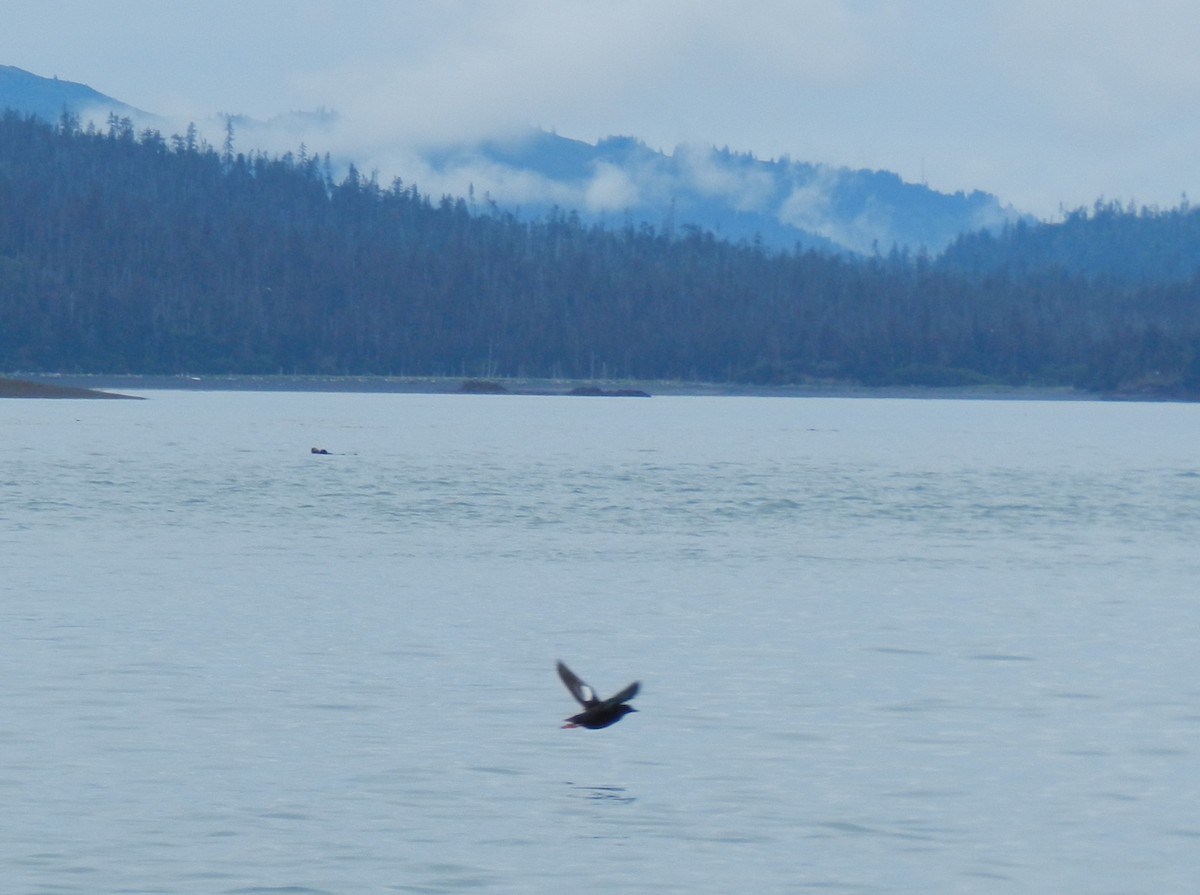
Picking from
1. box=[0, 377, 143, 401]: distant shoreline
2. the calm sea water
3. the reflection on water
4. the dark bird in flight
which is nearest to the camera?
the calm sea water

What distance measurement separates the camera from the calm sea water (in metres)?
15.4

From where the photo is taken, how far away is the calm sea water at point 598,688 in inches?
605

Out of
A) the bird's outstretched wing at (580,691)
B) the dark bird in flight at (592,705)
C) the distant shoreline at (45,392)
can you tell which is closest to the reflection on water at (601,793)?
the dark bird in flight at (592,705)

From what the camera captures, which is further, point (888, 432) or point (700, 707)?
point (888, 432)

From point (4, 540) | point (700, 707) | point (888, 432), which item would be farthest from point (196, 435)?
point (700, 707)

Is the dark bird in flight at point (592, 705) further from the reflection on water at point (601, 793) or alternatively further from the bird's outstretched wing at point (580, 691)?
the reflection on water at point (601, 793)

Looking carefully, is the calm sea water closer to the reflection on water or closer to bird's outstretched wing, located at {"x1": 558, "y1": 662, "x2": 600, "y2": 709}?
the reflection on water

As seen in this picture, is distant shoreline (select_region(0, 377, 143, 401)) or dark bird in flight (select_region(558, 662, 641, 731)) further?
distant shoreline (select_region(0, 377, 143, 401))

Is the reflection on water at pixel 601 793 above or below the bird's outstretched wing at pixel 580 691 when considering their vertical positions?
below

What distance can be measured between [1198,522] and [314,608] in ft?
94.6

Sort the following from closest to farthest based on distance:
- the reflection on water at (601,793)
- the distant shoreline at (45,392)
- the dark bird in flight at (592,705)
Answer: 1. the reflection on water at (601,793)
2. the dark bird in flight at (592,705)
3. the distant shoreline at (45,392)

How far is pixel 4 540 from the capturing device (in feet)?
133

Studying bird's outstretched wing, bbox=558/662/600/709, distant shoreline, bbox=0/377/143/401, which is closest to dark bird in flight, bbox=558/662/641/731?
bird's outstretched wing, bbox=558/662/600/709

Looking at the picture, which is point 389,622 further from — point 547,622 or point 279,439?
point 279,439
